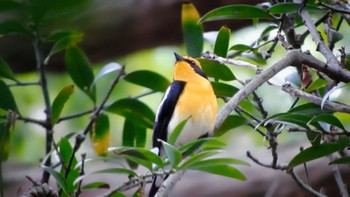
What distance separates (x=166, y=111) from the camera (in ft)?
7.58

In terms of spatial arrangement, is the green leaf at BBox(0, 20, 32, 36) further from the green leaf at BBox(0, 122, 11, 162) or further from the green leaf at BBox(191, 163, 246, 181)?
the green leaf at BBox(191, 163, 246, 181)

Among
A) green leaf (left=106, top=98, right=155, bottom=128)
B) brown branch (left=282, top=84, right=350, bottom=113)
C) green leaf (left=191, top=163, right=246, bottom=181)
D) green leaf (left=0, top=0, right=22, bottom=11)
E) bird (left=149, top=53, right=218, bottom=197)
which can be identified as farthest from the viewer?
green leaf (left=106, top=98, right=155, bottom=128)

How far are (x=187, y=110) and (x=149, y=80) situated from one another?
0.16 m

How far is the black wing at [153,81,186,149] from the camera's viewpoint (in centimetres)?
226

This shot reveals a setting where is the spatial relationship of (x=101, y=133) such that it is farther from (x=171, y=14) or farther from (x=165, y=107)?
(x=171, y=14)

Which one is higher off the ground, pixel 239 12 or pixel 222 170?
pixel 239 12

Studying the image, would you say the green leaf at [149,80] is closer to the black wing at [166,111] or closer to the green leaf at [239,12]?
the black wing at [166,111]

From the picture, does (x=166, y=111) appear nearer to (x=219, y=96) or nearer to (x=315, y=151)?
(x=219, y=96)

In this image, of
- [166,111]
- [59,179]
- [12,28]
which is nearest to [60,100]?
[12,28]

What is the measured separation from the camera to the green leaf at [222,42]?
2047 mm

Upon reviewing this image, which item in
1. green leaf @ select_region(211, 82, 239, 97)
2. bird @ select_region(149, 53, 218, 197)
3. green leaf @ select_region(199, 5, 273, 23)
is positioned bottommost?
bird @ select_region(149, 53, 218, 197)

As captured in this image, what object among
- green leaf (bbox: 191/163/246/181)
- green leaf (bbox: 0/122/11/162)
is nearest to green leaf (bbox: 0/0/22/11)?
green leaf (bbox: 0/122/11/162)

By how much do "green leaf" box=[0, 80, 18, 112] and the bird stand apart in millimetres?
423

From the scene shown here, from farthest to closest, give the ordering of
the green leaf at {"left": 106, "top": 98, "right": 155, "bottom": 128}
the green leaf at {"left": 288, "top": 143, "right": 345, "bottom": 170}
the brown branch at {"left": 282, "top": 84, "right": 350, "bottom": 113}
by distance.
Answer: the green leaf at {"left": 106, "top": 98, "right": 155, "bottom": 128} → the green leaf at {"left": 288, "top": 143, "right": 345, "bottom": 170} → the brown branch at {"left": 282, "top": 84, "right": 350, "bottom": 113}
